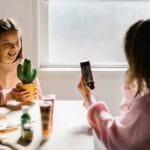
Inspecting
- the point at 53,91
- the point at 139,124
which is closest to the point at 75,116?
the point at 139,124

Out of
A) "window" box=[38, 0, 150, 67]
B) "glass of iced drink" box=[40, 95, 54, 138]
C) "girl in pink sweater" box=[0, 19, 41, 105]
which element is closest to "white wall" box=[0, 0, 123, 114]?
"window" box=[38, 0, 150, 67]

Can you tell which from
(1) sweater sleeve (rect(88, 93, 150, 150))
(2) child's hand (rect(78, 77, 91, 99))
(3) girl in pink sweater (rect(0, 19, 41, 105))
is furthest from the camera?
(3) girl in pink sweater (rect(0, 19, 41, 105))

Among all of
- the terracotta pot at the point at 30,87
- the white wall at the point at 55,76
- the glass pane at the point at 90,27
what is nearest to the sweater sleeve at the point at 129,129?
the terracotta pot at the point at 30,87

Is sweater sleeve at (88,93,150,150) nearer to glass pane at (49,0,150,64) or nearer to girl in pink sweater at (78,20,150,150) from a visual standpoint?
girl in pink sweater at (78,20,150,150)

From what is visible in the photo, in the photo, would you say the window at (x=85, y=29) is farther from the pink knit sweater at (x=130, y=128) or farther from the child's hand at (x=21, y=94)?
the pink knit sweater at (x=130, y=128)

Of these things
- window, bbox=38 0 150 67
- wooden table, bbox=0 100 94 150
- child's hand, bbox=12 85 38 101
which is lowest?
wooden table, bbox=0 100 94 150

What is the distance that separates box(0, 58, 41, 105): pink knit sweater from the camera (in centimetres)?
154

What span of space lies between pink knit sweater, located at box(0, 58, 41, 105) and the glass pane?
59cm

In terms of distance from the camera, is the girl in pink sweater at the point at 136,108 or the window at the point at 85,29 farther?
the window at the point at 85,29

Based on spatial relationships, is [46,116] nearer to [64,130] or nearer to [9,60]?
[64,130]

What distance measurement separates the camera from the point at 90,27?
2.14m

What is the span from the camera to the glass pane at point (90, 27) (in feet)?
6.93

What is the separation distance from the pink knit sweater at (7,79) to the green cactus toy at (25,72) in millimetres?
40

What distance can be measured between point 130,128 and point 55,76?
3.34 ft
